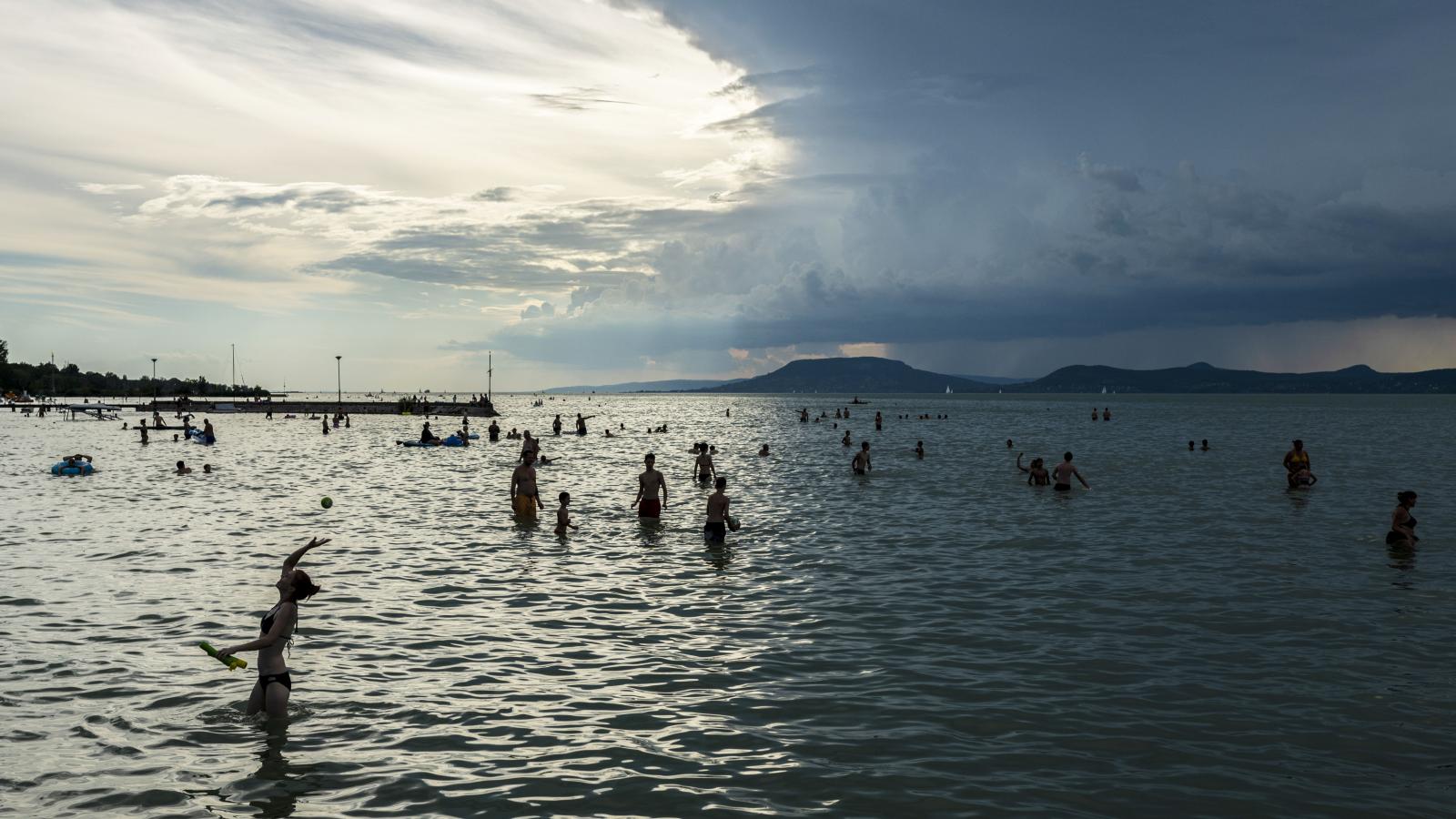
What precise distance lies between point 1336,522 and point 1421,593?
11110mm

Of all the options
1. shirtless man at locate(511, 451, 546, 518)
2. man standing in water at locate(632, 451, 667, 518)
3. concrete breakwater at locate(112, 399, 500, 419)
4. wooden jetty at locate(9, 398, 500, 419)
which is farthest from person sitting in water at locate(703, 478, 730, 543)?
wooden jetty at locate(9, 398, 500, 419)

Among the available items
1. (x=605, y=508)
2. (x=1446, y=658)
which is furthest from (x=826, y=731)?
(x=605, y=508)

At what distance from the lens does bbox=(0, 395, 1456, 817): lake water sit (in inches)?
343

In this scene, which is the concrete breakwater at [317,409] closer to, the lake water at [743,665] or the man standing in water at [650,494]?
the lake water at [743,665]

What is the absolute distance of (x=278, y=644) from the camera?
413 inches

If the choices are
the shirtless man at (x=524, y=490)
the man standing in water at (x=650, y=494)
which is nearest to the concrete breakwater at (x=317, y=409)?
the shirtless man at (x=524, y=490)

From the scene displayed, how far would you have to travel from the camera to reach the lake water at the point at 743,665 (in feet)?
28.6

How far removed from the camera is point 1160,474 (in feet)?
145

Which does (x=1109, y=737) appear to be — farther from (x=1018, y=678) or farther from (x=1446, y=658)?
(x=1446, y=658)

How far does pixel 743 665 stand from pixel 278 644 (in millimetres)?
6034

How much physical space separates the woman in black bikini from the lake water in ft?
1.06

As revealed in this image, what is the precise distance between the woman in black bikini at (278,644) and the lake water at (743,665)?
1.06 feet

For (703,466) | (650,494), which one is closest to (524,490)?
(650,494)

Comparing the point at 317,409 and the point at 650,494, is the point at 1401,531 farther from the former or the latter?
the point at 317,409
